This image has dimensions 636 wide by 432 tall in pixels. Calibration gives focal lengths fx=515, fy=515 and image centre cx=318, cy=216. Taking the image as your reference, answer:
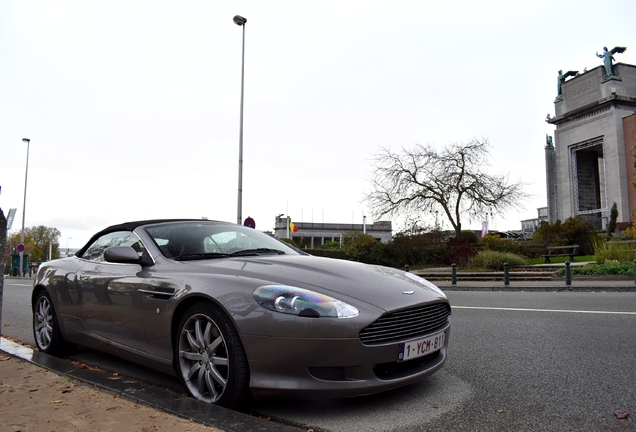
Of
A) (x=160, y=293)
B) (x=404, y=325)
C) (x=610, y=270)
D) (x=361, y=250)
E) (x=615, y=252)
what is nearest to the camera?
(x=404, y=325)

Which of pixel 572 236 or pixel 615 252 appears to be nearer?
pixel 615 252

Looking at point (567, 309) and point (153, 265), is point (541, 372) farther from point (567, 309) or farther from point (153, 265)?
point (567, 309)

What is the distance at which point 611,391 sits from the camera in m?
3.75

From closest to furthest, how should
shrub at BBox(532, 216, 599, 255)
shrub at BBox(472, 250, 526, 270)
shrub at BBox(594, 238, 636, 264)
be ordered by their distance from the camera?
shrub at BBox(594, 238, 636, 264) < shrub at BBox(472, 250, 526, 270) < shrub at BBox(532, 216, 599, 255)

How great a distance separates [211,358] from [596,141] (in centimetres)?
5900

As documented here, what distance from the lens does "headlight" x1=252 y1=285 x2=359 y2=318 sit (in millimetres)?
3152

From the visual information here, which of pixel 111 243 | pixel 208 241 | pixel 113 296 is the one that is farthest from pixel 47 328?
pixel 208 241

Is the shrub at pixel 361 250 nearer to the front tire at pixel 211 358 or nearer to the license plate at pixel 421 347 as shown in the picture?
the license plate at pixel 421 347

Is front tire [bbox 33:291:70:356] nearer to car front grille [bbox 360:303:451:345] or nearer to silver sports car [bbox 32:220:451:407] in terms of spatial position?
silver sports car [bbox 32:220:451:407]

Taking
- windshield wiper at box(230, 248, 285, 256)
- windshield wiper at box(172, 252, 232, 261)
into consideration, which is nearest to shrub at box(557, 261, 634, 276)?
windshield wiper at box(230, 248, 285, 256)

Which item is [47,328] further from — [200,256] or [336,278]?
[336,278]

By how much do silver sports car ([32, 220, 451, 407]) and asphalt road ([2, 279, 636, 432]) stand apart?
222mm

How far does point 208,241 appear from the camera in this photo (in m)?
4.48

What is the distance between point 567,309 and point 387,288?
248 inches
